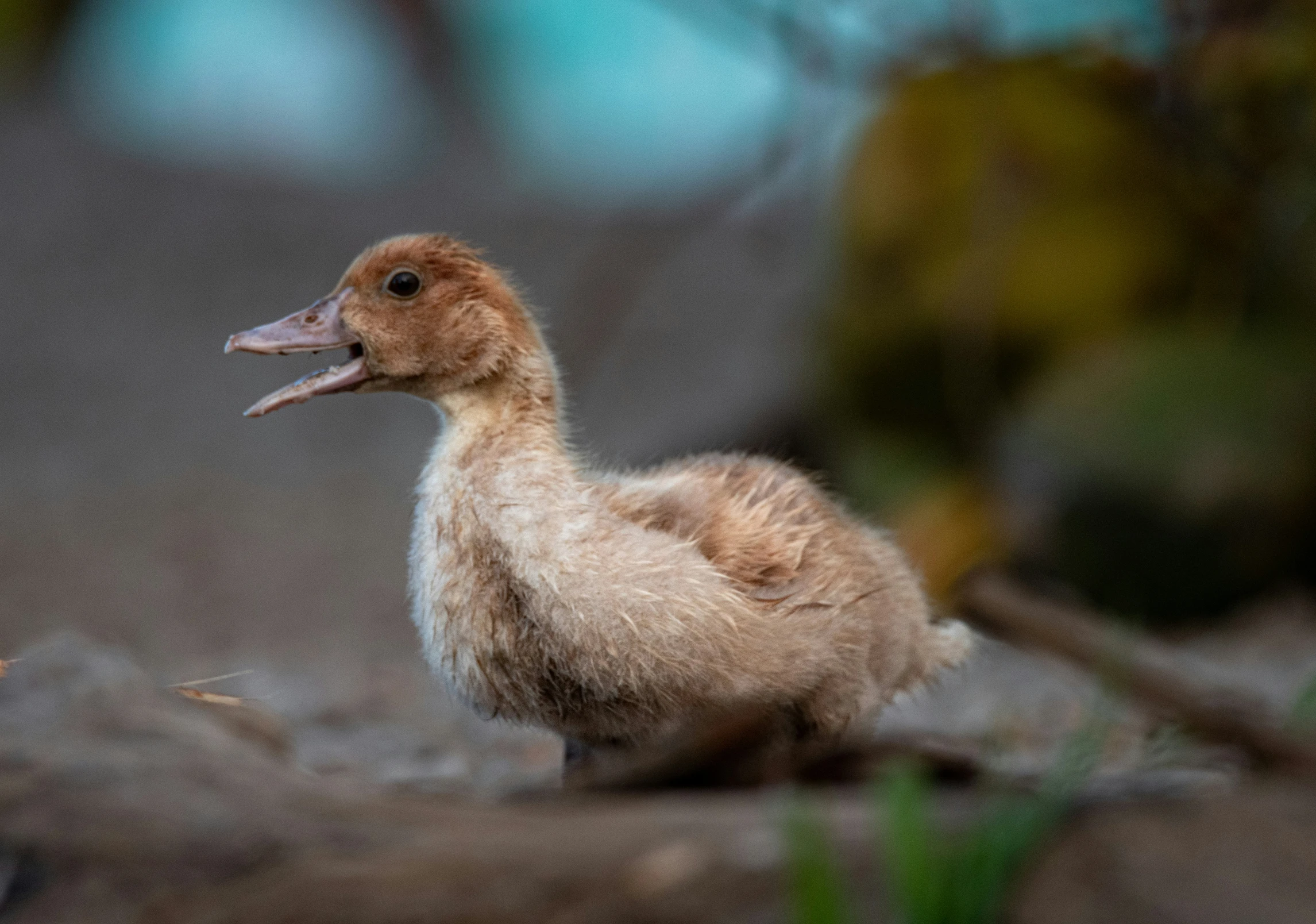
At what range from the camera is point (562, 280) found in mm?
7570

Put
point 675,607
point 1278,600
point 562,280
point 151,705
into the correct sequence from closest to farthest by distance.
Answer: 1. point 151,705
2. point 675,607
3. point 1278,600
4. point 562,280

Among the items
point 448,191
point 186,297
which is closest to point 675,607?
point 186,297

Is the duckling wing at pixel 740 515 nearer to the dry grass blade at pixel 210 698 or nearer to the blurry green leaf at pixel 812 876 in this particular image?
the dry grass blade at pixel 210 698

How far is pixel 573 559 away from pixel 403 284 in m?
0.52

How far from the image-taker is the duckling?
1677mm

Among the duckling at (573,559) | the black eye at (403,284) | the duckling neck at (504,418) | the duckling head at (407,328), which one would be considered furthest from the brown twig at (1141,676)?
the black eye at (403,284)

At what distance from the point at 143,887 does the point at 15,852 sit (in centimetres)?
14

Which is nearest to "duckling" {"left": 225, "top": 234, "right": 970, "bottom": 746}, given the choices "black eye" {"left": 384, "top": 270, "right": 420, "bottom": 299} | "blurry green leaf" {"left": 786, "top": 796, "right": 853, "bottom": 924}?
"black eye" {"left": 384, "top": 270, "right": 420, "bottom": 299}

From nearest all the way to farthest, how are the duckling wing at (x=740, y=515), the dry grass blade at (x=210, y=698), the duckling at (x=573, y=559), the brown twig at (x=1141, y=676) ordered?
the brown twig at (x=1141, y=676) < the dry grass blade at (x=210, y=698) < the duckling at (x=573, y=559) < the duckling wing at (x=740, y=515)

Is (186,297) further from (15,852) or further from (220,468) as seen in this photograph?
(15,852)

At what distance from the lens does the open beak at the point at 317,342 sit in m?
1.89

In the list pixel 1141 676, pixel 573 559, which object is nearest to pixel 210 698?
pixel 573 559

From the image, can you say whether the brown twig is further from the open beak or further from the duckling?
the open beak

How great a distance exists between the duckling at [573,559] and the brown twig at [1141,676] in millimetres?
338
